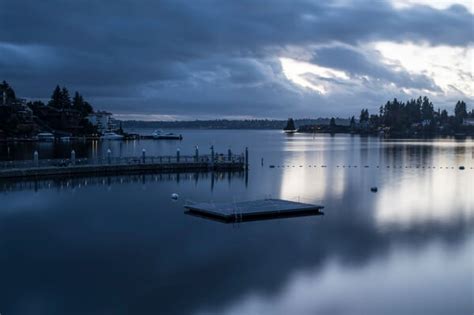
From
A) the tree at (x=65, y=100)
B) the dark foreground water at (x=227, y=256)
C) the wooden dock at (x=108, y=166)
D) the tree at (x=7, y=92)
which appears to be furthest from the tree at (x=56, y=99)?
the dark foreground water at (x=227, y=256)

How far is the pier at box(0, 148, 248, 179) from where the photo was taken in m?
47.2

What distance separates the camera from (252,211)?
3047 cm

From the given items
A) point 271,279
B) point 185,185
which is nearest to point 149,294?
point 271,279

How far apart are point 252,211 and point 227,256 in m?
7.86

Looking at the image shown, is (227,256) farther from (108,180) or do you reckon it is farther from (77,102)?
(77,102)

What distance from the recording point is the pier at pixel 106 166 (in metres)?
47.2

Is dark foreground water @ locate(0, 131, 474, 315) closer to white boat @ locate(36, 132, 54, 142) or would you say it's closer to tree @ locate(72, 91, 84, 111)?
white boat @ locate(36, 132, 54, 142)

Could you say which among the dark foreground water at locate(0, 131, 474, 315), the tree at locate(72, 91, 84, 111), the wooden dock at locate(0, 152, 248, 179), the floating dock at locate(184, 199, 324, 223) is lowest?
the dark foreground water at locate(0, 131, 474, 315)

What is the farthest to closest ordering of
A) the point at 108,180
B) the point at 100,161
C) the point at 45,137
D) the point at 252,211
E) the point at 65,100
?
1. the point at 65,100
2. the point at 45,137
3. the point at 100,161
4. the point at 108,180
5. the point at 252,211

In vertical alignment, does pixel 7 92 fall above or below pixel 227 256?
above

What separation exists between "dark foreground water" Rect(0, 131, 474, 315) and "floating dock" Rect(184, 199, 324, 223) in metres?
0.80

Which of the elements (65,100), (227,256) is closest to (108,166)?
(227,256)

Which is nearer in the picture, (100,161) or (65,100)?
(100,161)

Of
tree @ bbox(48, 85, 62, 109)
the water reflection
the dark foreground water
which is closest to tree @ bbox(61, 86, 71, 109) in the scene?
tree @ bbox(48, 85, 62, 109)
